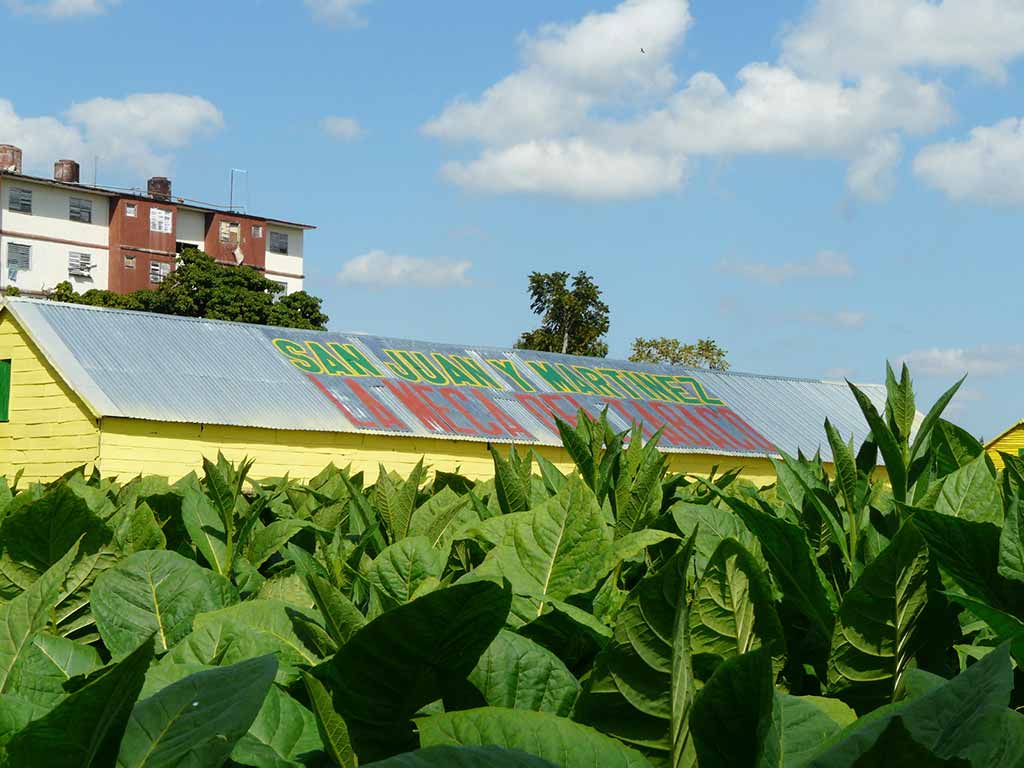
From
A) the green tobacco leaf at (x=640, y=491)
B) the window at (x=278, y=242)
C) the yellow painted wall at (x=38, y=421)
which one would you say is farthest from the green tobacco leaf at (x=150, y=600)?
the window at (x=278, y=242)

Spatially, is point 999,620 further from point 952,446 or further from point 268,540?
point 268,540

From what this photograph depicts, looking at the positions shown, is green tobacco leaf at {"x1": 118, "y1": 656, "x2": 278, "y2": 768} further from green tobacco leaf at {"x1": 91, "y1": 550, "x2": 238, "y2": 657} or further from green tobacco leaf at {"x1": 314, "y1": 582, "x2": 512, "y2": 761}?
green tobacco leaf at {"x1": 91, "y1": 550, "x2": 238, "y2": 657}

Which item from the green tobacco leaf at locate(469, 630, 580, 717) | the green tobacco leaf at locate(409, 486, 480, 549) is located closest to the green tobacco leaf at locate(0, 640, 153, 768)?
the green tobacco leaf at locate(469, 630, 580, 717)

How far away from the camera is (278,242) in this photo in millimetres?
81312

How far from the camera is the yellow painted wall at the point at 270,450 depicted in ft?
50.7

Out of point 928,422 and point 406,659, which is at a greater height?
point 928,422

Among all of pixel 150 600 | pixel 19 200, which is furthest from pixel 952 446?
pixel 19 200

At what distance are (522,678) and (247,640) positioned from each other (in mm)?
388

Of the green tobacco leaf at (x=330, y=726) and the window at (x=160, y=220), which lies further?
the window at (x=160, y=220)

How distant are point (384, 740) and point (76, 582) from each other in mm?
1006

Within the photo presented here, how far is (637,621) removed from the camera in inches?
36.4

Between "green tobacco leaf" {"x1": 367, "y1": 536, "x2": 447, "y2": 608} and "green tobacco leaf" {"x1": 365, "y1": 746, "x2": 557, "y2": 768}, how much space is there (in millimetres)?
778

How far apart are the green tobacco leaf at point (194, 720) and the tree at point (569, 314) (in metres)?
56.9

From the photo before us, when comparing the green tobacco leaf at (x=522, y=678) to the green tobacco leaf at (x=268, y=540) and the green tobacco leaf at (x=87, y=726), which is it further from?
the green tobacco leaf at (x=268, y=540)
